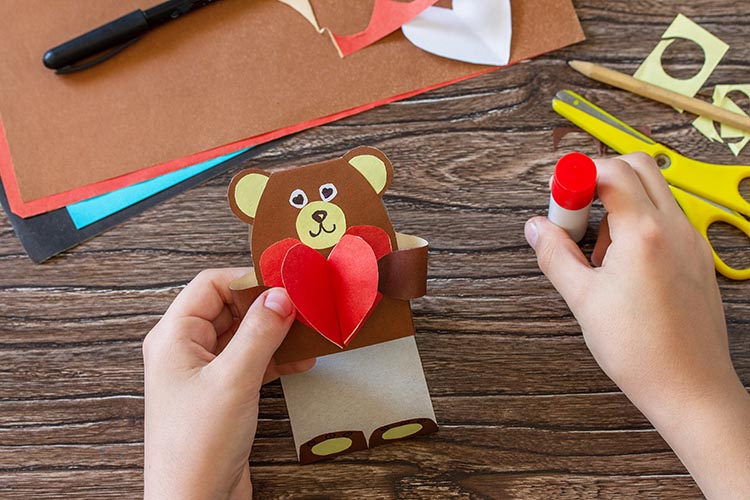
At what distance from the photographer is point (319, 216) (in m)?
0.62

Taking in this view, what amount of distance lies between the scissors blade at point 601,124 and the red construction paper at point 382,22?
191mm

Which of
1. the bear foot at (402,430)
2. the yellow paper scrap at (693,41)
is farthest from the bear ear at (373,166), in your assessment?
the yellow paper scrap at (693,41)

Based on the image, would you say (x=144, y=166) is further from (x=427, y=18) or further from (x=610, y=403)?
(x=610, y=403)

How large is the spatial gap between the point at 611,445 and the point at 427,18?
0.50 m

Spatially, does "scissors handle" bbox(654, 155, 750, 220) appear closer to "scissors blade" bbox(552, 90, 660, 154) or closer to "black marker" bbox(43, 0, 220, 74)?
"scissors blade" bbox(552, 90, 660, 154)

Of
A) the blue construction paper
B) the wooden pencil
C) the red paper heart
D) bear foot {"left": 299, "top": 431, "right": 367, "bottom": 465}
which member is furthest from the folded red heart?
the wooden pencil

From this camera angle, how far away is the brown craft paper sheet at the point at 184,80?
784 millimetres

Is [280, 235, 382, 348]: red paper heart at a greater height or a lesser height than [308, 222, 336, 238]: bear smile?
lesser

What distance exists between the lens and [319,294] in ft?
2.00

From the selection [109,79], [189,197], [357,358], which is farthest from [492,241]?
[109,79]

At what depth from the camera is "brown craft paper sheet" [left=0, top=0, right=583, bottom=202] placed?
784mm

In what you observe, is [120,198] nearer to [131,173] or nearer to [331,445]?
[131,173]

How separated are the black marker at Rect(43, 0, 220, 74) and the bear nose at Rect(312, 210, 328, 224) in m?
0.34

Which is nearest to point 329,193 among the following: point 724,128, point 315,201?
point 315,201
